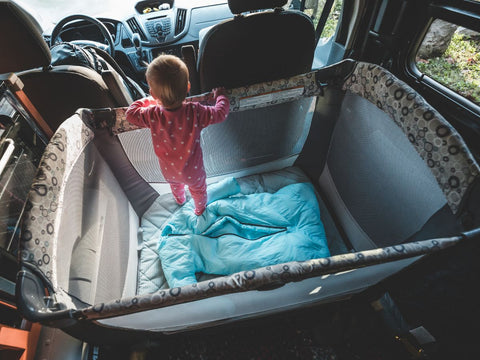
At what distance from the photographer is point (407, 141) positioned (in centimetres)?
81

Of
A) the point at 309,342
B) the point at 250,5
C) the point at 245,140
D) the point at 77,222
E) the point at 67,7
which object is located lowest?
the point at 309,342

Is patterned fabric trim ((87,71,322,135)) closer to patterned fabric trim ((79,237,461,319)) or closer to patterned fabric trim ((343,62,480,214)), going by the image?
patterned fabric trim ((343,62,480,214))

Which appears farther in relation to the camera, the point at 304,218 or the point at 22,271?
the point at 304,218

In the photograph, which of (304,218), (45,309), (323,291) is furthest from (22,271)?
(304,218)

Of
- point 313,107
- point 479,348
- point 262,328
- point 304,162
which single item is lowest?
point 262,328

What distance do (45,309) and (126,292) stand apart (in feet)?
1.69

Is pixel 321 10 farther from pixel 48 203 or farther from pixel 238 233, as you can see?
pixel 48 203

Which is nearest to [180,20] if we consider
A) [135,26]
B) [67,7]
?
[135,26]

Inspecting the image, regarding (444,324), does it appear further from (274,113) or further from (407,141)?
(274,113)

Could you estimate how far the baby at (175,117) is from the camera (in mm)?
761

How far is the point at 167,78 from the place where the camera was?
0.75m

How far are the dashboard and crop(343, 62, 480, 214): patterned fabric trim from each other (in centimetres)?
178

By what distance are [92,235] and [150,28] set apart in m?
1.93

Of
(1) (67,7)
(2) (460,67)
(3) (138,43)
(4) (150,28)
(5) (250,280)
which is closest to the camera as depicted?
(5) (250,280)
